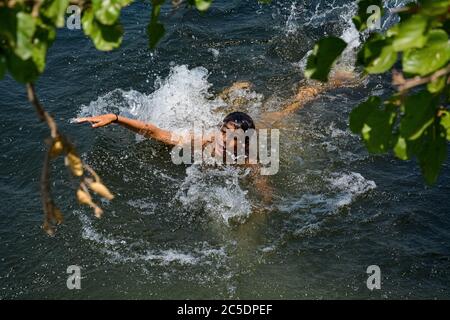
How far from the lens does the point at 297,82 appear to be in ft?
26.9

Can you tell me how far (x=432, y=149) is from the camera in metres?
2.08

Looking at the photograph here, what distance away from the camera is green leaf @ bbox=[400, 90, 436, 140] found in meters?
1.88

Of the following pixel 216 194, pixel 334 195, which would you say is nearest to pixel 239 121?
pixel 216 194

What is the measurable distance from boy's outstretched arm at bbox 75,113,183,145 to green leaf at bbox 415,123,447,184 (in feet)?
12.9

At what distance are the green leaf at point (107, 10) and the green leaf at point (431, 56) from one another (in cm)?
96

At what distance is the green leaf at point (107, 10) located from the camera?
1.84 metres

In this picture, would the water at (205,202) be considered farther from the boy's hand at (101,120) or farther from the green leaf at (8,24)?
the green leaf at (8,24)

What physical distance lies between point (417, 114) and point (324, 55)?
42 centimetres

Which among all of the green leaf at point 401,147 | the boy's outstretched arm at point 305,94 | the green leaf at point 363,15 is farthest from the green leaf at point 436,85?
the boy's outstretched arm at point 305,94

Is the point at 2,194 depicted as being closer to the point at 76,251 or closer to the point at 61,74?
the point at 76,251

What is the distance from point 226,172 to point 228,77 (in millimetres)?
2228

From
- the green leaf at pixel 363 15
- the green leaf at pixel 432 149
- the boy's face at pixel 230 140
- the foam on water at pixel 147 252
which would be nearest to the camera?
the green leaf at pixel 432 149
